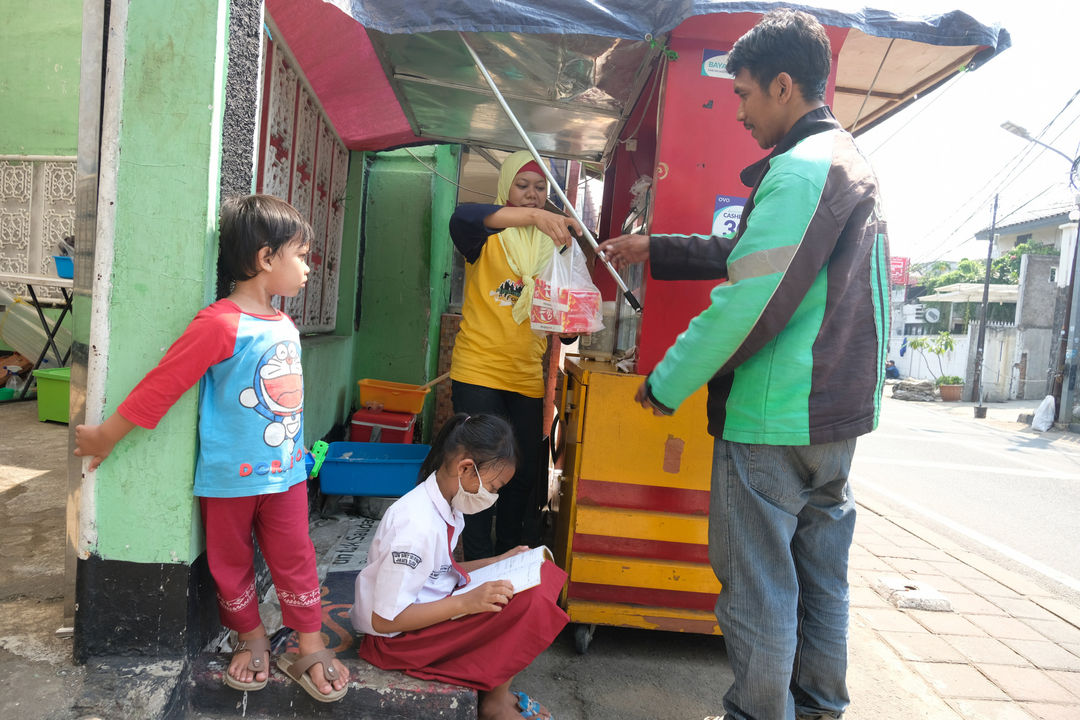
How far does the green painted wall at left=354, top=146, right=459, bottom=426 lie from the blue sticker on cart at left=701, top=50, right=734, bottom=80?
3144 mm

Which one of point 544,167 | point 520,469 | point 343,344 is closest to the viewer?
point 544,167

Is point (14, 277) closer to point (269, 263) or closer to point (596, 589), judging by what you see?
point (269, 263)

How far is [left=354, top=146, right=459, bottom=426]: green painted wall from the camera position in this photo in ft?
17.6

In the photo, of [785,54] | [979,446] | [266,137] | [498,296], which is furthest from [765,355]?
[979,446]

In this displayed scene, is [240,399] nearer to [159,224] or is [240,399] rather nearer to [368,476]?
[159,224]

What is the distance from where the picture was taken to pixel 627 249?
2441mm

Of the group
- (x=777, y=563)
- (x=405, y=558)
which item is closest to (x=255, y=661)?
(x=405, y=558)

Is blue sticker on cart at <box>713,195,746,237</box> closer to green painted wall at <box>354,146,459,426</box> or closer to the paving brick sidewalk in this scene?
the paving brick sidewalk

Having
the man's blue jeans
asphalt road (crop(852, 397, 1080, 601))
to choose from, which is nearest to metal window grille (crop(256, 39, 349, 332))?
the man's blue jeans

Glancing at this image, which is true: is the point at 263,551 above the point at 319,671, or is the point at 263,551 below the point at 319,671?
above

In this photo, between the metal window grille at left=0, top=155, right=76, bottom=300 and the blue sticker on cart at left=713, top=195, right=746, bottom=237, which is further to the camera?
the metal window grille at left=0, top=155, right=76, bottom=300

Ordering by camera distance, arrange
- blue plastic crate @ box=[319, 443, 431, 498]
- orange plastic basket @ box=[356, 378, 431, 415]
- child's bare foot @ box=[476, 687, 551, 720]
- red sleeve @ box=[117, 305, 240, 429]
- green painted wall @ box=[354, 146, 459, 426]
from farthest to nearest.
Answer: green painted wall @ box=[354, 146, 459, 426] < orange plastic basket @ box=[356, 378, 431, 415] < blue plastic crate @ box=[319, 443, 431, 498] < child's bare foot @ box=[476, 687, 551, 720] < red sleeve @ box=[117, 305, 240, 429]

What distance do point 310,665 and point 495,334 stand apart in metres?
1.46

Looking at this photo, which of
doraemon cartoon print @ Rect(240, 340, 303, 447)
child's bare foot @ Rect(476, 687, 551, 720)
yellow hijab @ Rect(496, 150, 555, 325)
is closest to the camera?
doraemon cartoon print @ Rect(240, 340, 303, 447)
